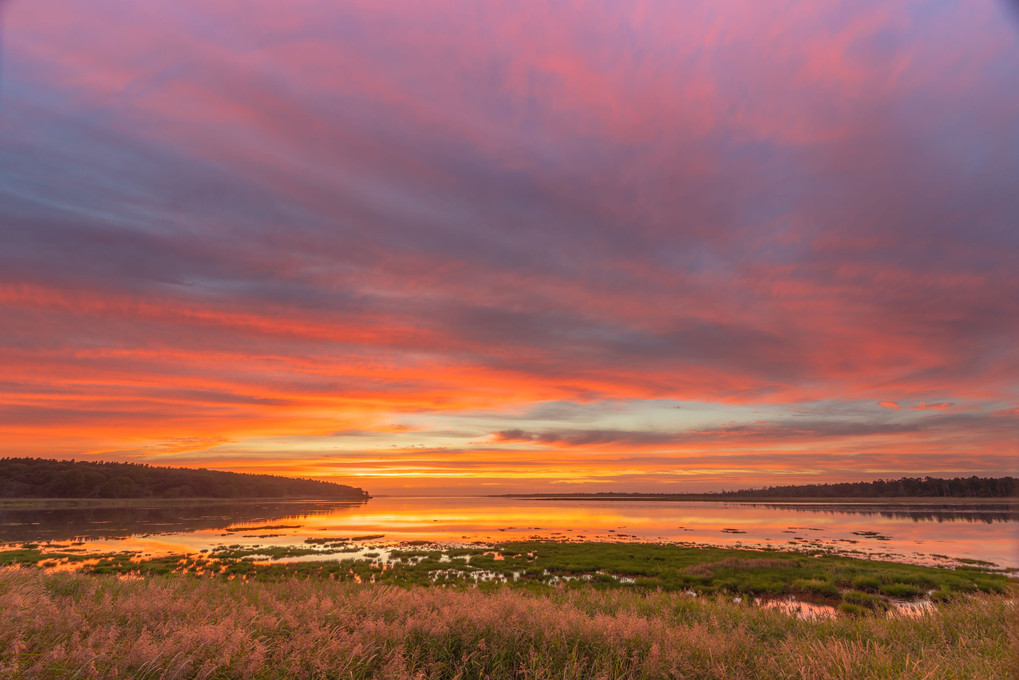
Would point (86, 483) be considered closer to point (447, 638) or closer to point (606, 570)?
point (606, 570)

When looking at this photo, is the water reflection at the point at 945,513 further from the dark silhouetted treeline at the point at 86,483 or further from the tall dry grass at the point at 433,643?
the dark silhouetted treeline at the point at 86,483

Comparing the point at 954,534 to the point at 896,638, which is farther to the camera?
the point at 954,534

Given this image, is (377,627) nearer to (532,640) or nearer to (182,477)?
(532,640)

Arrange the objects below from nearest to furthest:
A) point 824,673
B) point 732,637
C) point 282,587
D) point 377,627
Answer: point 824,673
point 377,627
point 732,637
point 282,587

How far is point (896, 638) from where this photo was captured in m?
10.9

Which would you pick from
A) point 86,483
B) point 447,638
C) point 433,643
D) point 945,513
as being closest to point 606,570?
point 447,638

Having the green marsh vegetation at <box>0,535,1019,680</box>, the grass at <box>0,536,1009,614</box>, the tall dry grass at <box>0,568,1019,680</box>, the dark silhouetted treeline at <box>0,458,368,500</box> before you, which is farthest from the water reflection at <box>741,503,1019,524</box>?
the dark silhouetted treeline at <box>0,458,368,500</box>

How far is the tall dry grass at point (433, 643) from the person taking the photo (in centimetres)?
695

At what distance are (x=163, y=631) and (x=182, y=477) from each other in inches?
7503

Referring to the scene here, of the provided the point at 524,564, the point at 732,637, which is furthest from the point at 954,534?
the point at 732,637

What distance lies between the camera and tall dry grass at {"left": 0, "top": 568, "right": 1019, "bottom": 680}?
22.8 ft

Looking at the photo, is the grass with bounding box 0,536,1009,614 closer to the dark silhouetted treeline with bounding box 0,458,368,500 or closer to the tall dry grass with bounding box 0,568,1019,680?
the tall dry grass with bounding box 0,568,1019,680

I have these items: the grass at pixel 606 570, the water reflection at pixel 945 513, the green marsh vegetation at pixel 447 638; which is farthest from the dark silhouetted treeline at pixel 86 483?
the water reflection at pixel 945 513

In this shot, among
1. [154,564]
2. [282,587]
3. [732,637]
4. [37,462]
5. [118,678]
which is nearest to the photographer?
[118,678]
